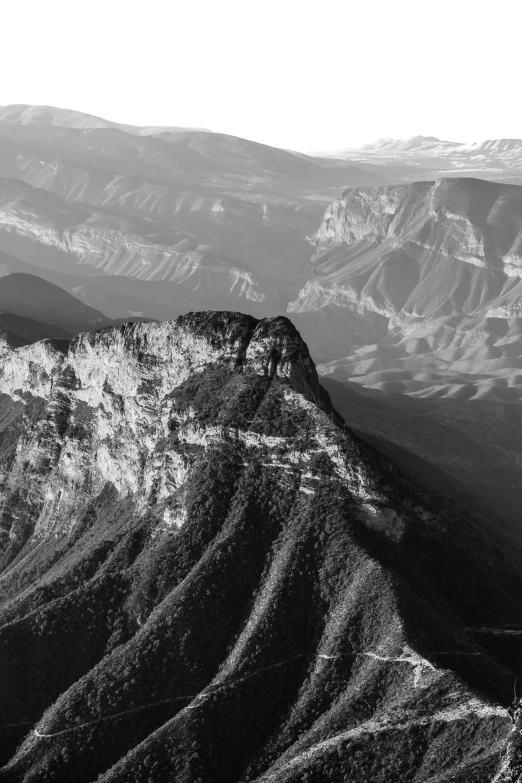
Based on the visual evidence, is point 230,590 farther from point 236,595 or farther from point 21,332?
point 21,332

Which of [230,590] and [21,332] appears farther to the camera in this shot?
[21,332]

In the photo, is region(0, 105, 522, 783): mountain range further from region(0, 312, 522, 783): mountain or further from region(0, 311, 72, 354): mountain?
region(0, 311, 72, 354): mountain

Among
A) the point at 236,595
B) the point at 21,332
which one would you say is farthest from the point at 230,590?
the point at 21,332

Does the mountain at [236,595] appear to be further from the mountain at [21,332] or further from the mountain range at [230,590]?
the mountain at [21,332]

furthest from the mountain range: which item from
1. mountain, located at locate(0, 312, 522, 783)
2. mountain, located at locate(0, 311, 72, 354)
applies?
mountain, located at locate(0, 311, 72, 354)

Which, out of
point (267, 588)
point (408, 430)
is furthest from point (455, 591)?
point (408, 430)

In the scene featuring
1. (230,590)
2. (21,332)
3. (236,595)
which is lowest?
(236,595)

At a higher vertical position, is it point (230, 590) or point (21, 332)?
point (21, 332)

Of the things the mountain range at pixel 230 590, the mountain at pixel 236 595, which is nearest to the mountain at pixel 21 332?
the mountain range at pixel 230 590
